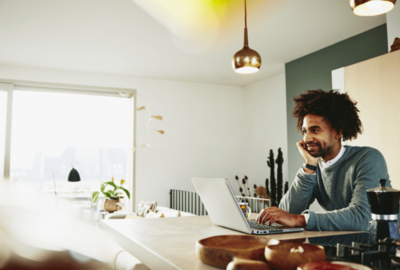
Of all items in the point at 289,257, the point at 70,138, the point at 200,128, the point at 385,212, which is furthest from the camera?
the point at 200,128

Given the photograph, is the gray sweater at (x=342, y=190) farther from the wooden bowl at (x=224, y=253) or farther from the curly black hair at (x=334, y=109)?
the wooden bowl at (x=224, y=253)

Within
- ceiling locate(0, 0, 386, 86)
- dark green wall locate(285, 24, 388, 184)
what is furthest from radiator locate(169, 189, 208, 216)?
ceiling locate(0, 0, 386, 86)

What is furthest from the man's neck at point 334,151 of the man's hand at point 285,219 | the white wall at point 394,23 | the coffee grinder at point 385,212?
the white wall at point 394,23

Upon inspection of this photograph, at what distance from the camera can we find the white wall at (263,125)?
18.6 ft

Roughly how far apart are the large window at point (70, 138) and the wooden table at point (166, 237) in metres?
4.29

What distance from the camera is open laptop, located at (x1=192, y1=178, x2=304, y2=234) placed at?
46.0 inches

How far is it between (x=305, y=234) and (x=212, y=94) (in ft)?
17.9

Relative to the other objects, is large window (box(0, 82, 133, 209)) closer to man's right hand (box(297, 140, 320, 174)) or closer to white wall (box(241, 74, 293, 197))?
white wall (box(241, 74, 293, 197))

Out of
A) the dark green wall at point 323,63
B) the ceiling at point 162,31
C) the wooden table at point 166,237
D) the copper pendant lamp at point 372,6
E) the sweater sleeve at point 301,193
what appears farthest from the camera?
the dark green wall at point 323,63

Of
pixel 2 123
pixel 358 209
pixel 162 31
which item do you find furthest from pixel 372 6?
pixel 2 123

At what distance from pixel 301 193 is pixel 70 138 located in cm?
464

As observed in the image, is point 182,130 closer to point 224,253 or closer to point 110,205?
point 110,205

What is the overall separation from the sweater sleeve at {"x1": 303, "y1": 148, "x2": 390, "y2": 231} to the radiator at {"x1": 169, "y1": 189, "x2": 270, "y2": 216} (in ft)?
13.2

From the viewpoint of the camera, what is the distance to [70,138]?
557cm
